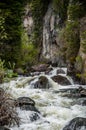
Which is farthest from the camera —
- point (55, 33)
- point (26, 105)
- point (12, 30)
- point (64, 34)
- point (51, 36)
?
point (51, 36)

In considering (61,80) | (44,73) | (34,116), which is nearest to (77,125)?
(34,116)

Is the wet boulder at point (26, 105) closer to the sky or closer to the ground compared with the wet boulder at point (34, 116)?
closer to the sky

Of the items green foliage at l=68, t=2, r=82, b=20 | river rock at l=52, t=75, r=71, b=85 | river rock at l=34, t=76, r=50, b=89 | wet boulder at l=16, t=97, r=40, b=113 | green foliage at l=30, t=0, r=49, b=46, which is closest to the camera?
wet boulder at l=16, t=97, r=40, b=113

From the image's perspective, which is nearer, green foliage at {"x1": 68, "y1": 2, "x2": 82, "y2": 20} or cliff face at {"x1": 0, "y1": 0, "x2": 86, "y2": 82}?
cliff face at {"x1": 0, "y1": 0, "x2": 86, "y2": 82}

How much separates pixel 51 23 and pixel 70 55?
59.3ft

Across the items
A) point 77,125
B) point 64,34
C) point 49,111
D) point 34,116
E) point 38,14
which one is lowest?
point 49,111

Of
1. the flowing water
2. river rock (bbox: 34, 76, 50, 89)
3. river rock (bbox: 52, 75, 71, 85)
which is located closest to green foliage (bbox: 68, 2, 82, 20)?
river rock (bbox: 52, 75, 71, 85)

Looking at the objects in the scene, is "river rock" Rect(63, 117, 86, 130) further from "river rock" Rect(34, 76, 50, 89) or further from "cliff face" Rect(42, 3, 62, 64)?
"cliff face" Rect(42, 3, 62, 64)

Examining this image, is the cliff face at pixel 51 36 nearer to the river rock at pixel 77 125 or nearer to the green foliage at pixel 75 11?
the green foliage at pixel 75 11

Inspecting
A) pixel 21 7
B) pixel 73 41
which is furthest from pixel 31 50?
pixel 73 41

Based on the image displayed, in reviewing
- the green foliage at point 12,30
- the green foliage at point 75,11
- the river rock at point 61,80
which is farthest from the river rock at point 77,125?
the green foliage at point 12,30

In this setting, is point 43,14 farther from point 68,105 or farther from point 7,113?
point 7,113

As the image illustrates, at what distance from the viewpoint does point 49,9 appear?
39.8 m

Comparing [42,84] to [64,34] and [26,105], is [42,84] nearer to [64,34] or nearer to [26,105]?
[26,105]
